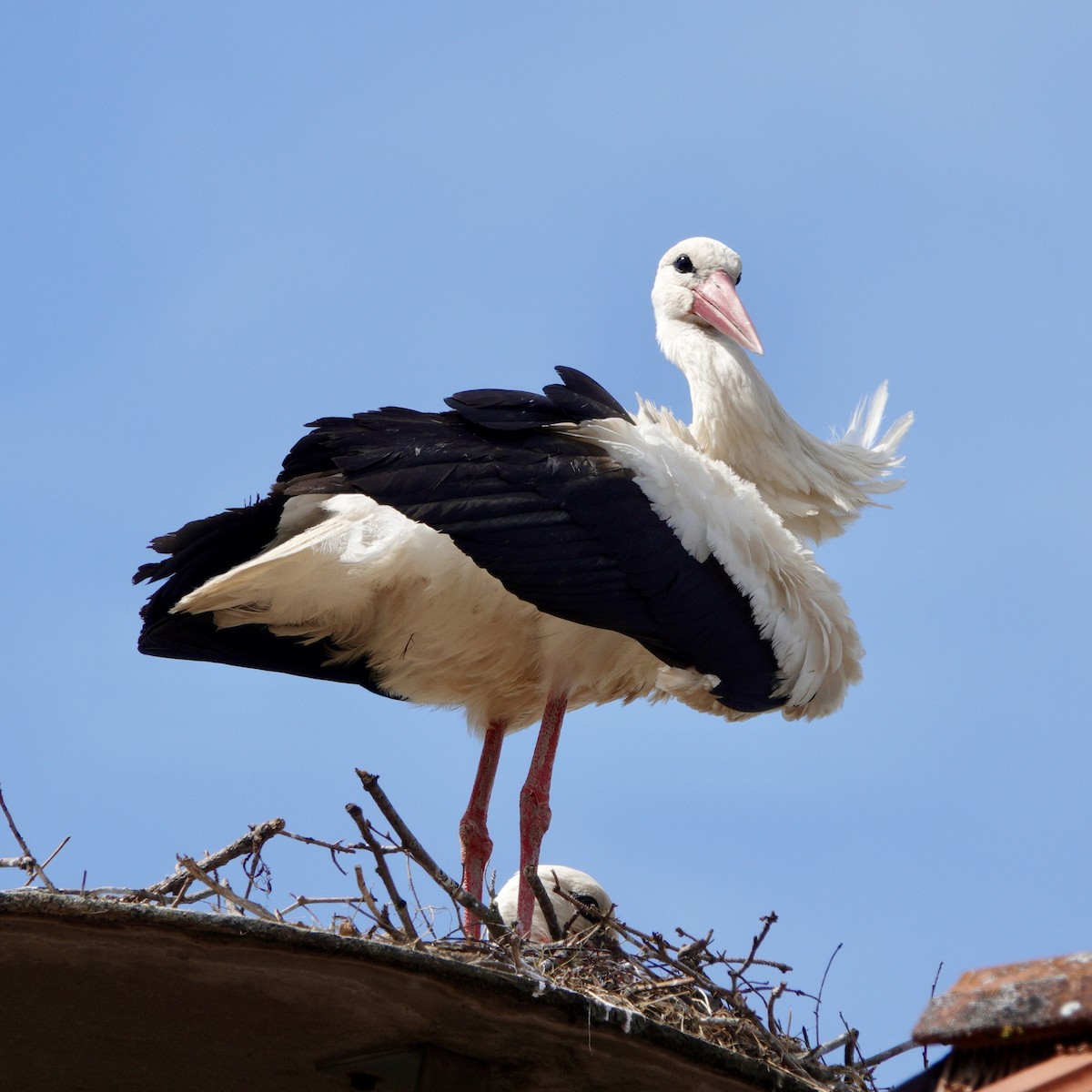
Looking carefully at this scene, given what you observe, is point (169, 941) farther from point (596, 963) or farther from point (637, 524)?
point (637, 524)

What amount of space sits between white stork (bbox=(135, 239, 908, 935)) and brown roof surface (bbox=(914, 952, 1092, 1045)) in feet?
10.6

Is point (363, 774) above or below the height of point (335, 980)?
above

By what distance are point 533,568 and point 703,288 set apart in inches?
86.8

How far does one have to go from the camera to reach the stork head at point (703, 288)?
7207 mm

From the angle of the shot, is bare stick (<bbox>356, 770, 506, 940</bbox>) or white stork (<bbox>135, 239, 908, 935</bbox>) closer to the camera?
bare stick (<bbox>356, 770, 506, 940</bbox>)

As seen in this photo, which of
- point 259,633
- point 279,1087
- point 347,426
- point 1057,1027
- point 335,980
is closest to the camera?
point 1057,1027

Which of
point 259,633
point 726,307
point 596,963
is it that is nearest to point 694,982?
point 596,963

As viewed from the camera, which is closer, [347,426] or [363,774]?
[363,774]

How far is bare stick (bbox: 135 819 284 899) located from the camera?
4922 millimetres

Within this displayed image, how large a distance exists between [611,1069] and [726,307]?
3.94 meters

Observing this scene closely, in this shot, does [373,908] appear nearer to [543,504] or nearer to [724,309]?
[543,504]

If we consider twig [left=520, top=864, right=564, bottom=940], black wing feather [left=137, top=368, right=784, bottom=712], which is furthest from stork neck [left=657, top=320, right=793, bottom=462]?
twig [left=520, top=864, right=564, bottom=940]

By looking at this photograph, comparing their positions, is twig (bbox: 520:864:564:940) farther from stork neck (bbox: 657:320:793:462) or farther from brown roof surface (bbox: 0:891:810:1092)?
stork neck (bbox: 657:320:793:462)

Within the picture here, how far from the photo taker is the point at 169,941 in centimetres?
354
